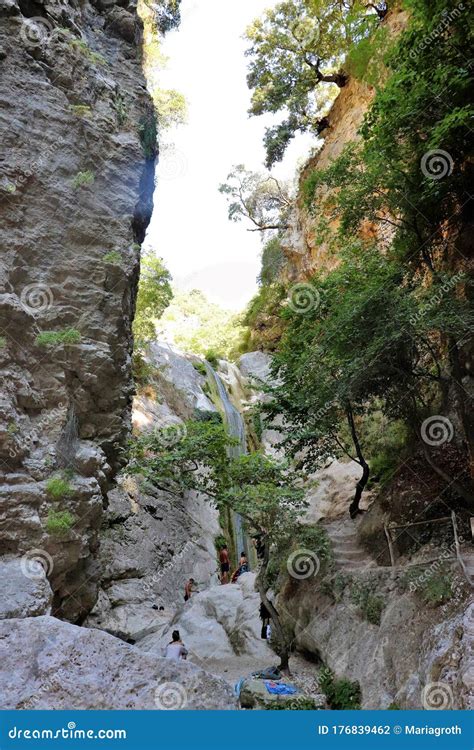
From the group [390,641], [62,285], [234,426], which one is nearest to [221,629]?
[390,641]

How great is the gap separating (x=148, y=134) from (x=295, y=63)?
14.7m

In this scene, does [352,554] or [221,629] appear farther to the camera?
[221,629]

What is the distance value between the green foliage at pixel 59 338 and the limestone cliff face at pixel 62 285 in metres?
0.03

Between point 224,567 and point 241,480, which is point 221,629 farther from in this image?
point 224,567

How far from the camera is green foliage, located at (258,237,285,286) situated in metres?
29.2

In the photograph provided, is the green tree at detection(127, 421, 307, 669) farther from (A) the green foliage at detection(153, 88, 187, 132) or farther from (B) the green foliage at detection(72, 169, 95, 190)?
(A) the green foliage at detection(153, 88, 187, 132)

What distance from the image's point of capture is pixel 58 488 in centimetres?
763

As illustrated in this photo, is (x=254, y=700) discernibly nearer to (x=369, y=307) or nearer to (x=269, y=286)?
(x=369, y=307)

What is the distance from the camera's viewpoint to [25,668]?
4656mm

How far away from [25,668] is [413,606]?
5558 mm

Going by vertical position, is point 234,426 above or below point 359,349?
above

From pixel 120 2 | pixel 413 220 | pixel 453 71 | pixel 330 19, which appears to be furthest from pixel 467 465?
pixel 330 19

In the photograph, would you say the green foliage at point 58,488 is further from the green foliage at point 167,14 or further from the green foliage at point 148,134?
the green foliage at point 167,14

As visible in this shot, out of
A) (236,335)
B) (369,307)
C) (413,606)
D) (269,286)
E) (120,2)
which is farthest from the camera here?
(236,335)
